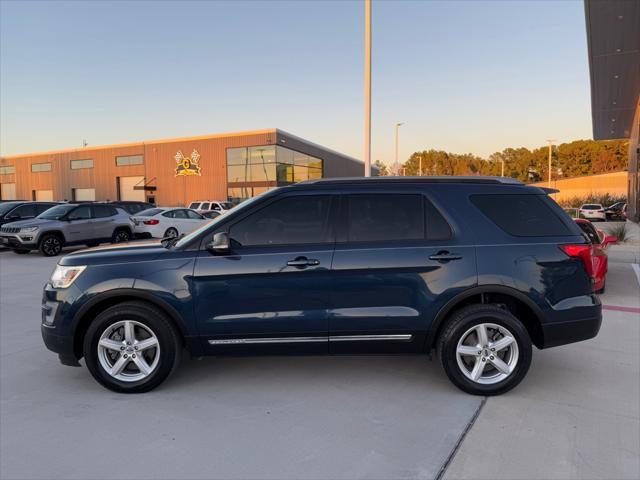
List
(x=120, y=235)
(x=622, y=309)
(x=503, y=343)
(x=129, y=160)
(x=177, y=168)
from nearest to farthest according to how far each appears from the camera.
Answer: (x=503, y=343)
(x=622, y=309)
(x=120, y=235)
(x=177, y=168)
(x=129, y=160)

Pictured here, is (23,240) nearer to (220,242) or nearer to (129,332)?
(129,332)

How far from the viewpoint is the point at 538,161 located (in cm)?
10419

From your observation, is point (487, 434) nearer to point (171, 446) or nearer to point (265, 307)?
point (265, 307)

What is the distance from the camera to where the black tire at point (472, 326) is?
12.5ft

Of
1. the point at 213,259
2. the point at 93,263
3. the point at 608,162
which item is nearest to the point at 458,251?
the point at 213,259

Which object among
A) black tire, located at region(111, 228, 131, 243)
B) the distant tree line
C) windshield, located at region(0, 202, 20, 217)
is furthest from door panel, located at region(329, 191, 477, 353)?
the distant tree line

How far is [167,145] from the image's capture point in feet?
143

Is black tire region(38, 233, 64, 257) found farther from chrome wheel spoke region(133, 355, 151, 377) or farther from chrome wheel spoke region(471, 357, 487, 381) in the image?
chrome wheel spoke region(471, 357, 487, 381)

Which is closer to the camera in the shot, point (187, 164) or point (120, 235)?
point (120, 235)

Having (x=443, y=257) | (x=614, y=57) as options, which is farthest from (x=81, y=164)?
(x=443, y=257)

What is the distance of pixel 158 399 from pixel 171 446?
80 cm

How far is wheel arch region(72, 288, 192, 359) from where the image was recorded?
12.5 feet

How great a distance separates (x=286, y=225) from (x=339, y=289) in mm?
713

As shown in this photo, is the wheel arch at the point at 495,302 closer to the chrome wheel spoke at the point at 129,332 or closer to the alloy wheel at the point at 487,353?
the alloy wheel at the point at 487,353
